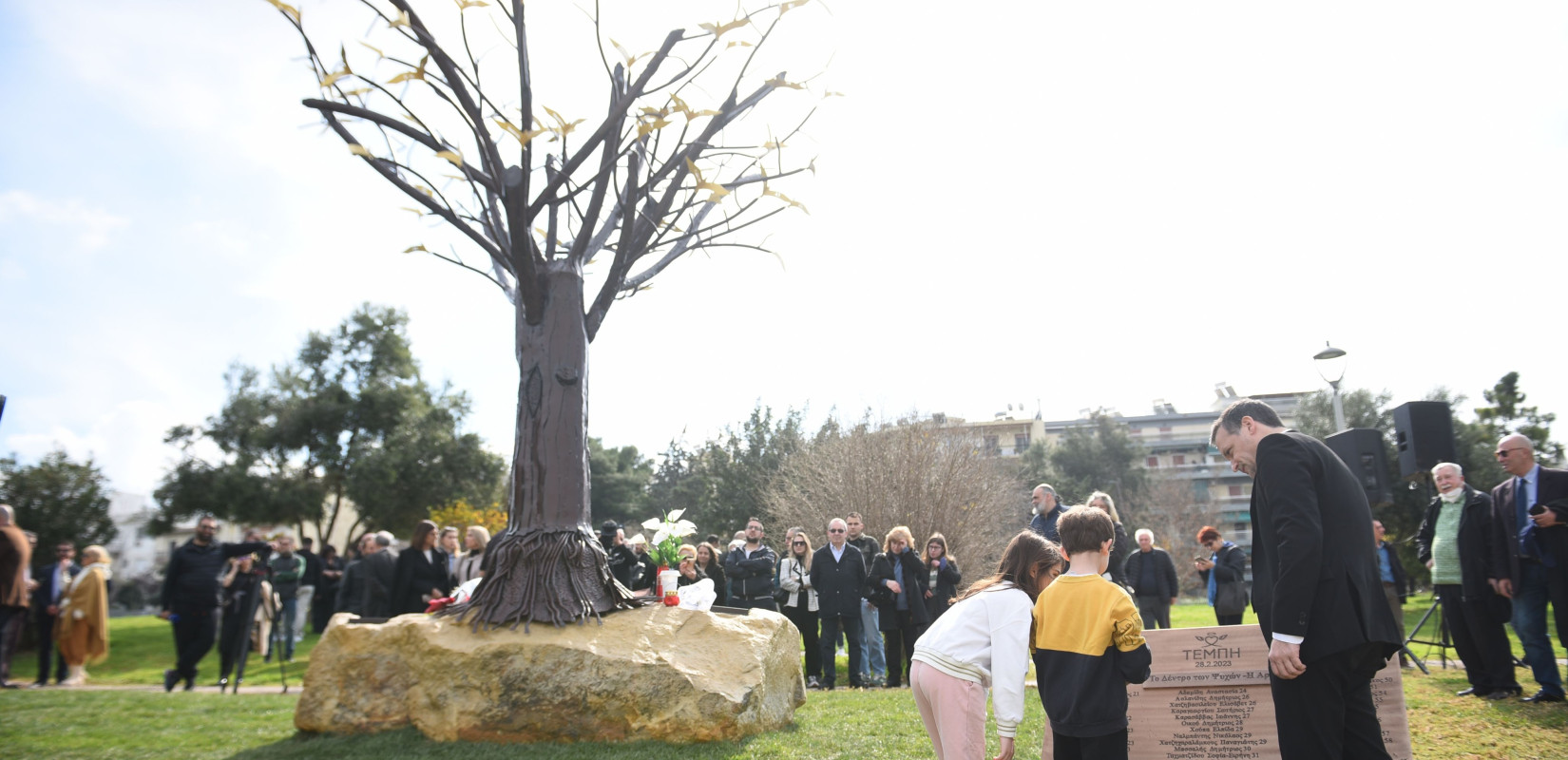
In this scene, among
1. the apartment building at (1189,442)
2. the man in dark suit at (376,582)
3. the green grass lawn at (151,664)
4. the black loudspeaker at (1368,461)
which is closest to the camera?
the black loudspeaker at (1368,461)

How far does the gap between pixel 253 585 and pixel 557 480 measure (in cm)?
659

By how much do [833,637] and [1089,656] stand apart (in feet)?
24.6

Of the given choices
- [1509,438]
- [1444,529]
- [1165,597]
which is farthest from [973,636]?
[1165,597]

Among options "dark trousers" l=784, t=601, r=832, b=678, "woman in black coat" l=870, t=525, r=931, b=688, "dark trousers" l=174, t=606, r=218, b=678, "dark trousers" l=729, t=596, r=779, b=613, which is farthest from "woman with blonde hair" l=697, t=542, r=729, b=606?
"dark trousers" l=174, t=606, r=218, b=678

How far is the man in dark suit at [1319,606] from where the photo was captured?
3.30 metres

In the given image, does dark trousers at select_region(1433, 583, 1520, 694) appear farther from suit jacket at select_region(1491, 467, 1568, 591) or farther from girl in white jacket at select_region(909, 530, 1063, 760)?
girl in white jacket at select_region(909, 530, 1063, 760)

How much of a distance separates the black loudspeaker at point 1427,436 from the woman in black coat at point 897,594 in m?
5.12

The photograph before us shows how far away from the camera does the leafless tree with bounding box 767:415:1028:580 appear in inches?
845

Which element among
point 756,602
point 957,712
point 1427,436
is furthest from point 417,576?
point 1427,436

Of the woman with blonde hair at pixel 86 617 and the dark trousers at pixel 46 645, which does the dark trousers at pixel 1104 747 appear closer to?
the woman with blonde hair at pixel 86 617

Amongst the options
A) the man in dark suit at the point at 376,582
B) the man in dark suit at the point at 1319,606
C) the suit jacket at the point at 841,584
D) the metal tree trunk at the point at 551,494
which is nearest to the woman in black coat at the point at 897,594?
the suit jacket at the point at 841,584

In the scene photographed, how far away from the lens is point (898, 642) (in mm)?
10570

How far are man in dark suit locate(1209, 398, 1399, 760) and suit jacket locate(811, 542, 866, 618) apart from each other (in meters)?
7.13

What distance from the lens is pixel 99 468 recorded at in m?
25.4
